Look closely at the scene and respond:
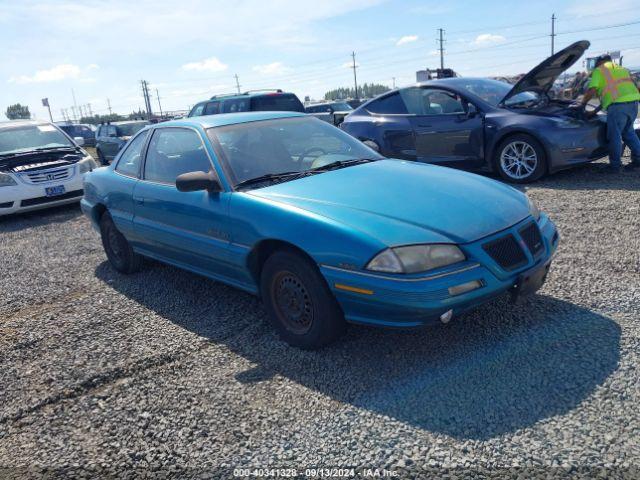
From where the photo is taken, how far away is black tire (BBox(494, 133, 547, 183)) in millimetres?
7527

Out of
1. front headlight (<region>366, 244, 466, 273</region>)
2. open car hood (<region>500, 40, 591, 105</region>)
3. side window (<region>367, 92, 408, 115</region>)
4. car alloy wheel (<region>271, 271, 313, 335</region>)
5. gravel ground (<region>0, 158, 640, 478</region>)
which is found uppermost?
open car hood (<region>500, 40, 591, 105</region>)

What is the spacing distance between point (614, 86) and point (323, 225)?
6251 mm

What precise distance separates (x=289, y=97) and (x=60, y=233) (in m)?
6.86

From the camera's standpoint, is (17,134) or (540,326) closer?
(540,326)

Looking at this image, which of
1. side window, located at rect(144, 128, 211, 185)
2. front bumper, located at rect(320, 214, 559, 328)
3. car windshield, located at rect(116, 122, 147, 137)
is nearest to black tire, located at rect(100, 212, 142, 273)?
side window, located at rect(144, 128, 211, 185)

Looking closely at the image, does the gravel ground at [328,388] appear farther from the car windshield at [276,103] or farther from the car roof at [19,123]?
the car windshield at [276,103]

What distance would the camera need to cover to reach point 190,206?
4137 mm

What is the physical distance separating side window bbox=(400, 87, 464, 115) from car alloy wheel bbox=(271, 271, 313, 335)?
5.64 meters

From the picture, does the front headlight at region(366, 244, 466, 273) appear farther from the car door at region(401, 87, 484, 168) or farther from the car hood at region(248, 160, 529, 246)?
the car door at region(401, 87, 484, 168)

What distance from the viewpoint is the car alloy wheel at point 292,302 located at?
11.2 feet

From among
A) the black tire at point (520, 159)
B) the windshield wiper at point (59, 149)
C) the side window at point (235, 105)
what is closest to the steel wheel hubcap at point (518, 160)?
the black tire at point (520, 159)

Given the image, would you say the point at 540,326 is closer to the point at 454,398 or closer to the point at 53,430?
the point at 454,398

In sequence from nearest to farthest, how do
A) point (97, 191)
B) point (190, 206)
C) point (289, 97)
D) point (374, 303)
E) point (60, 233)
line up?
point (374, 303) → point (190, 206) → point (97, 191) → point (60, 233) → point (289, 97)

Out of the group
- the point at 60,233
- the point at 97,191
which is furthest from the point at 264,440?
the point at 60,233
